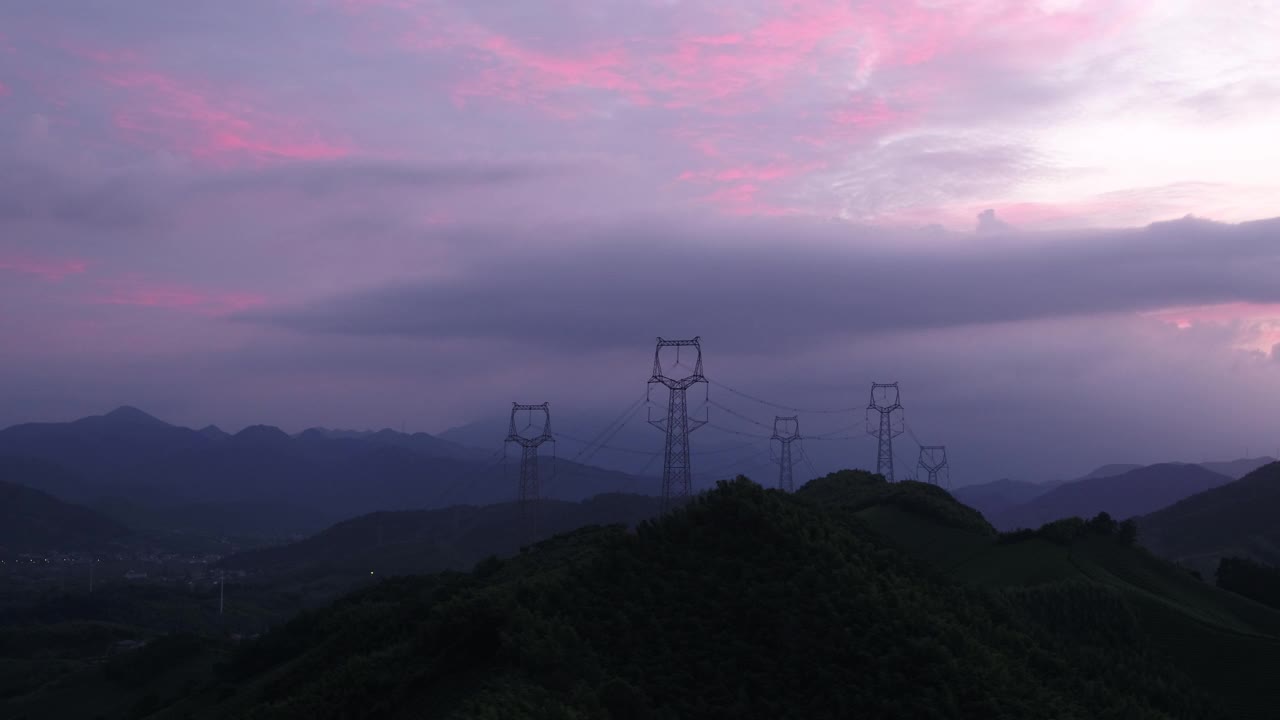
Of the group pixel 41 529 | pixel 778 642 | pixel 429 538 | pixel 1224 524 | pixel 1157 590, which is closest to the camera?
pixel 778 642

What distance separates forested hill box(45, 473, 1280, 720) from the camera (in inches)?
897

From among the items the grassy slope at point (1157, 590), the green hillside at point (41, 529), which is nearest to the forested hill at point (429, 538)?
the green hillside at point (41, 529)

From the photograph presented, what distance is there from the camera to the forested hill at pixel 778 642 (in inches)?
897

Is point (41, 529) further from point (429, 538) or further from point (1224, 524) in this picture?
point (1224, 524)

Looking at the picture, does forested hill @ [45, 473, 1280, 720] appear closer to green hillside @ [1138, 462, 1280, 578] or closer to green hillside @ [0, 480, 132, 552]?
green hillside @ [1138, 462, 1280, 578]

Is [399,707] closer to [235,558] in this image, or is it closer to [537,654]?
[537,654]

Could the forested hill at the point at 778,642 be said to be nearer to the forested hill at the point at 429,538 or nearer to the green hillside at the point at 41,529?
the forested hill at the point at 429,538

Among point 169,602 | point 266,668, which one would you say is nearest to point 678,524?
point 266,668

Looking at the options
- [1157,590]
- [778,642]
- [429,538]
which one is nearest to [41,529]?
[429,538]

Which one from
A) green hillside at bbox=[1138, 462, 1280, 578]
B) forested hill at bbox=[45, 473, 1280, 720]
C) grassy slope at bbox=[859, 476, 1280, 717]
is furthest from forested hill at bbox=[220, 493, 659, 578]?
forested hill at bbox=[45, 473, 1280, 720]

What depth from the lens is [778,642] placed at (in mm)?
24750

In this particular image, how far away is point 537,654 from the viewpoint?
22406mm

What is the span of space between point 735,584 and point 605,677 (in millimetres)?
5335

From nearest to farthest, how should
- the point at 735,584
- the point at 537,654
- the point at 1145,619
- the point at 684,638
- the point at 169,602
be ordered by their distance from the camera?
the point at 537,654, the point at 684,638, the point at 735,584, the point at 1145,619, the point at 169,602
